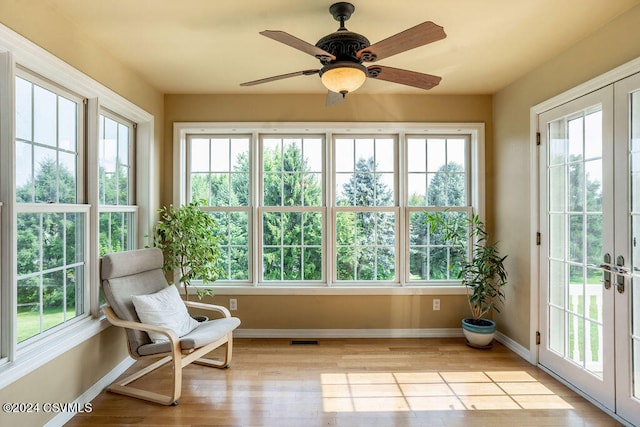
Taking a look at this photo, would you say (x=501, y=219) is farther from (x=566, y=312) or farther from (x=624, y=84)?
(x=624, y=84)

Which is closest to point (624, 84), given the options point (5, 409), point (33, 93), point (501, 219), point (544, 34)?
point (544, 34)

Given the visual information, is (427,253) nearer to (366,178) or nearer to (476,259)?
(476,259)

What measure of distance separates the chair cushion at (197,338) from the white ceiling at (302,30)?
7.09 ft

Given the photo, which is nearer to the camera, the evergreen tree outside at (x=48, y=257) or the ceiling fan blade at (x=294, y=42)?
the ceiling fan blade at (x=294, y=42)

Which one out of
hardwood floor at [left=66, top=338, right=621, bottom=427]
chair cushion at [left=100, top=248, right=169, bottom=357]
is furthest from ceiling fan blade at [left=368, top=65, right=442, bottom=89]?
chair cushion at [left=100, top=248, right=169, bottom=357]

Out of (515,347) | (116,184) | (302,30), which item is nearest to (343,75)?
(302,30)

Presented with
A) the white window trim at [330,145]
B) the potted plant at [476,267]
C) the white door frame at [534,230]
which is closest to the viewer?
the white door frame at [534,230]

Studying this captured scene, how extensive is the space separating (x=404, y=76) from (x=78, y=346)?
2.78m

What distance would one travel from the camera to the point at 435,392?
2.62m

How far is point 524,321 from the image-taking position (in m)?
3.27

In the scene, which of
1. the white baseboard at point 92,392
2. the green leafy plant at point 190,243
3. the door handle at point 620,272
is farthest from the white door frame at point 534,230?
the white baseboard at point 92,392

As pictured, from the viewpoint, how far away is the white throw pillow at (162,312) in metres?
2.62

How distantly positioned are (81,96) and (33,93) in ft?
1.45

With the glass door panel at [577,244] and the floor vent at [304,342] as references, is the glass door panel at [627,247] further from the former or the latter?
the floor vent at [304,342]
